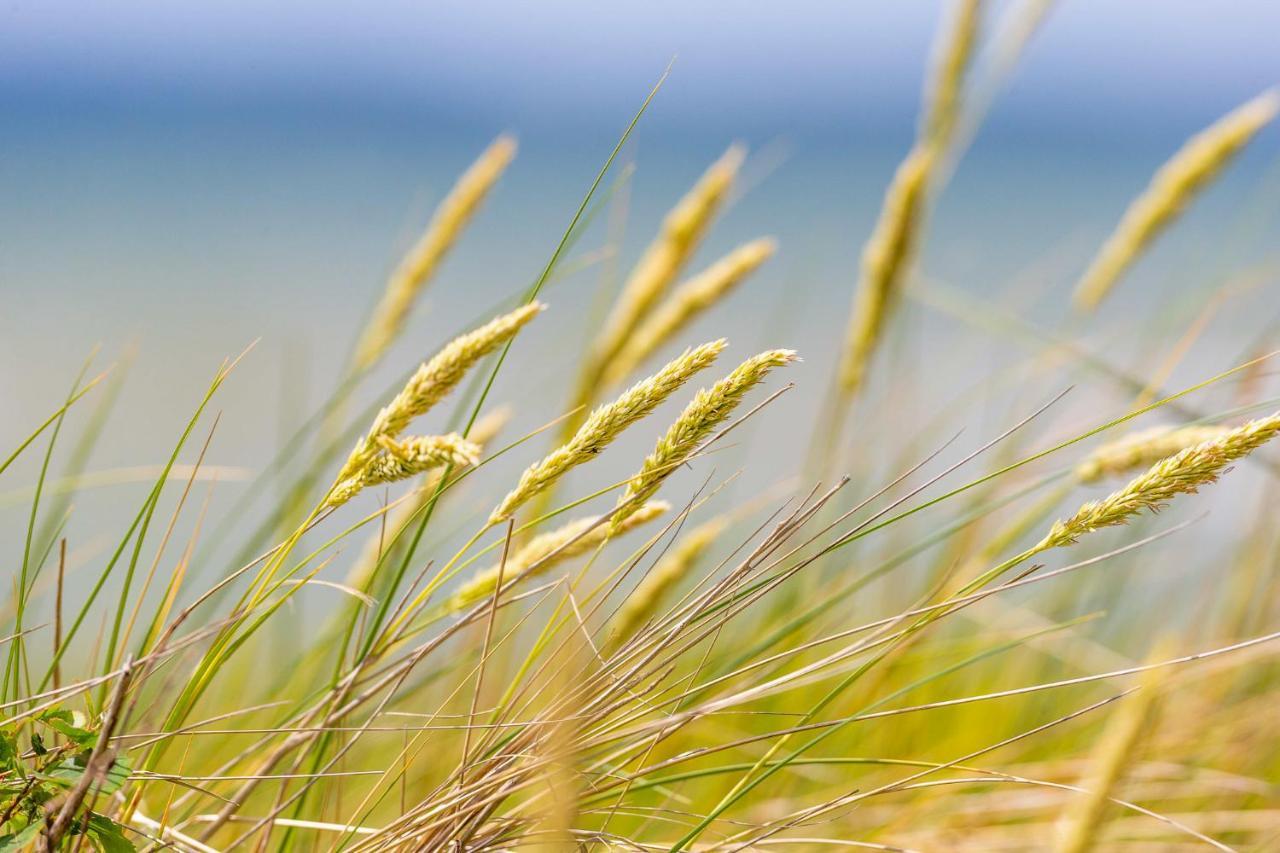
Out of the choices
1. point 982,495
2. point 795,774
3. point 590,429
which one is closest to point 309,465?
point 590,429

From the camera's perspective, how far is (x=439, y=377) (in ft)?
2.26

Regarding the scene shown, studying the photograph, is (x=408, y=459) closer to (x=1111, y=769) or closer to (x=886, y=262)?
(x=1111, y=769)

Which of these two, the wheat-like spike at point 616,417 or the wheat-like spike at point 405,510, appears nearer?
the wheat-like spike at point 616,417

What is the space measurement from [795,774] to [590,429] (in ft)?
2.79

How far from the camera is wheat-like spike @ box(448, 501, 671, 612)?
80cm

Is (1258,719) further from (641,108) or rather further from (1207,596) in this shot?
(641,108)

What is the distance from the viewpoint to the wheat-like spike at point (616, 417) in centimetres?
66

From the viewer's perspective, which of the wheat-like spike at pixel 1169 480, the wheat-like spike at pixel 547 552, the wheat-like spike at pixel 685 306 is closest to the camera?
the wheat-like spike at pixel 1169 480

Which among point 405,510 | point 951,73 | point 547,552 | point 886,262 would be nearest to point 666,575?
point 547,552

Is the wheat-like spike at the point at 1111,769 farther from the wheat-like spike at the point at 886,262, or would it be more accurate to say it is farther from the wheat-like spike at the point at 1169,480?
the wheat-like spike at the point at 886,262

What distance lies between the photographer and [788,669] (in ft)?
5.13

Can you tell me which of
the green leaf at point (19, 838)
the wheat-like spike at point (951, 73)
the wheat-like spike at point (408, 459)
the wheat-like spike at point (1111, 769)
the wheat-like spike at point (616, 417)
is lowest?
the green leaf at point (19, 838)

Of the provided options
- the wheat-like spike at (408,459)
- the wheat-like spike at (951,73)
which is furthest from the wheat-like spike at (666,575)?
the wheat-like spike at (951,73)

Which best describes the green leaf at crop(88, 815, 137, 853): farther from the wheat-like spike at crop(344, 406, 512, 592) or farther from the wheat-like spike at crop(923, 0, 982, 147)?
the wheat-like spike at crop(923, 0, 982, 147)
